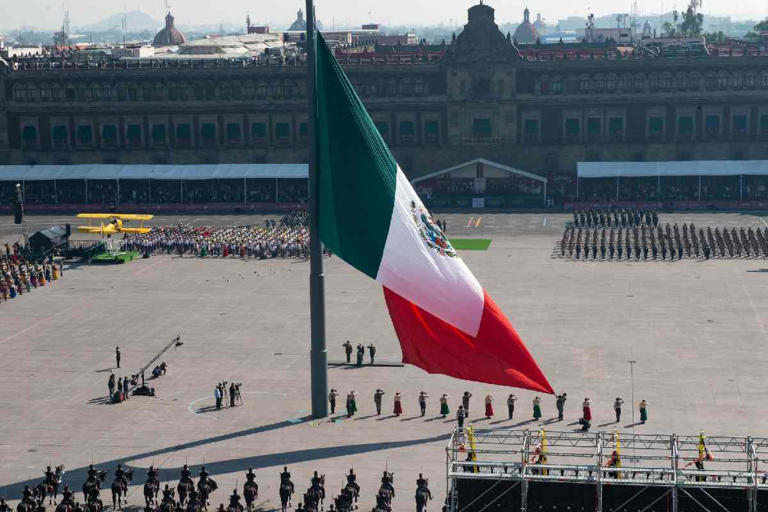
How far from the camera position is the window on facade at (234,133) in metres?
131

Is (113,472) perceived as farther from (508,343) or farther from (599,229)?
(599,229)

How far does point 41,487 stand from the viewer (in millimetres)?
45969

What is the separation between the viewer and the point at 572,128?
128250 millimetres

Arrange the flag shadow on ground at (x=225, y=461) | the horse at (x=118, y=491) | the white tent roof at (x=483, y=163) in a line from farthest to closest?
the white tent roof at (x=483, y=163) → the flag shadow on ground at (x=225, y=461) → the horse at (x=118, y=491)

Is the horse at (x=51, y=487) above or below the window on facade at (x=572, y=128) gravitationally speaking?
below

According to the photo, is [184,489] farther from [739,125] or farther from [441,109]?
[739,125]

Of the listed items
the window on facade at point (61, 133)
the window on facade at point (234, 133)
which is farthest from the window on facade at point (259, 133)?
the window on facade at point (61, 133)

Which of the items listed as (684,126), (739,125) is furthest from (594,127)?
(739,125)

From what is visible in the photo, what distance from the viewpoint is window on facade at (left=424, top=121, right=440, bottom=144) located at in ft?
424

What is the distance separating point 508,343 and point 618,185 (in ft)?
262

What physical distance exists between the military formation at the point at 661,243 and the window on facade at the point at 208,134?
41.8 m

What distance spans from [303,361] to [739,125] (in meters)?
71.9

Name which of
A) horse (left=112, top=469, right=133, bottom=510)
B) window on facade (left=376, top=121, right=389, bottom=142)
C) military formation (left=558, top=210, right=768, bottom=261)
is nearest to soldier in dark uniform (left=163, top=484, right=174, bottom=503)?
horse (left=112, top=469, right=133, bottom=510)

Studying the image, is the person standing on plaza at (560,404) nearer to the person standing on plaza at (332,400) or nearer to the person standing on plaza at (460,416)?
the person standing on plaza at (460,416)
